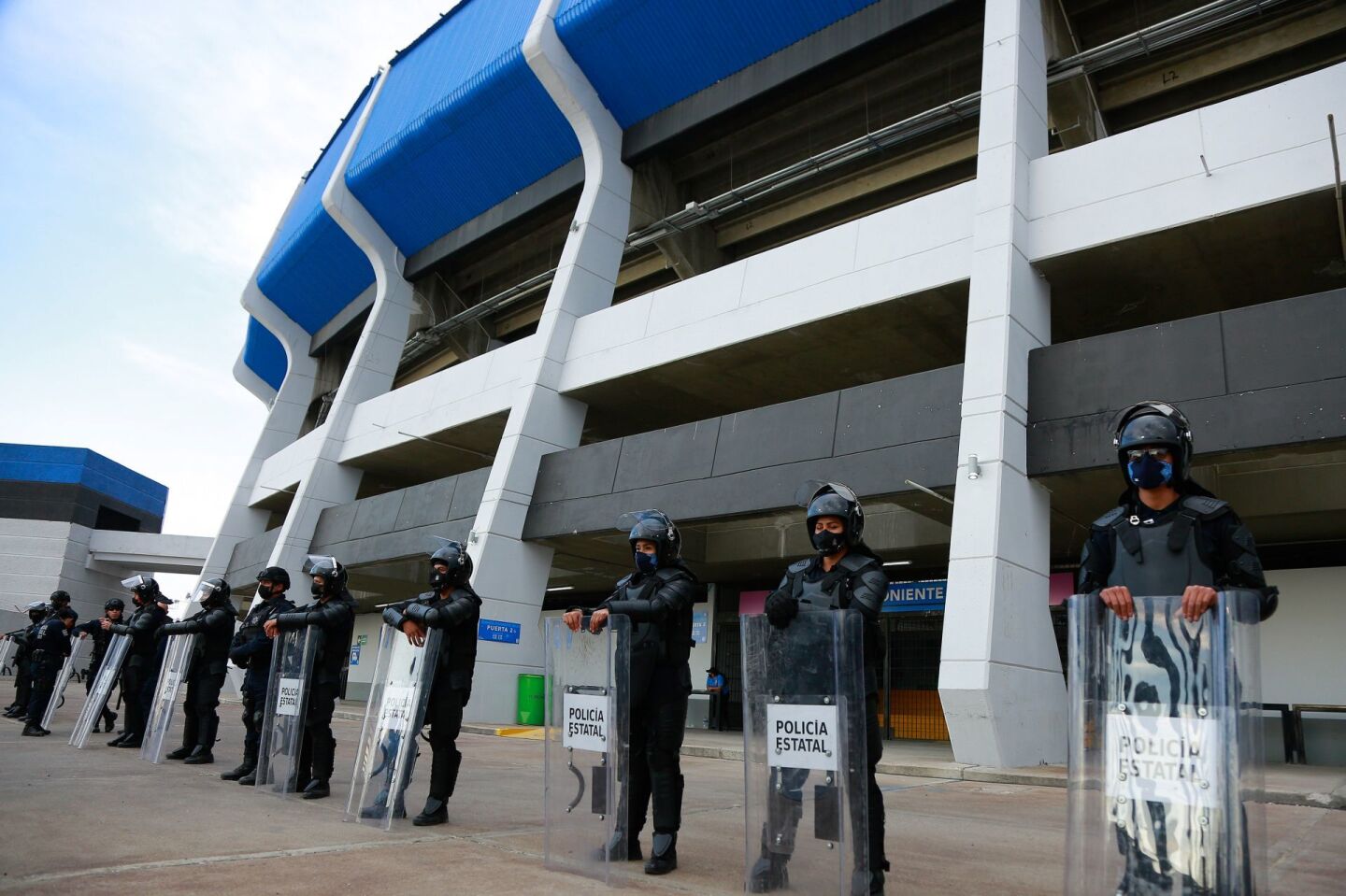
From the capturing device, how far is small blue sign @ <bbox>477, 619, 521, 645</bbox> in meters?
18.2

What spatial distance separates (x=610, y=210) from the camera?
20641 millimetres

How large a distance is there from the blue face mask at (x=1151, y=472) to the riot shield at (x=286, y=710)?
623 cm

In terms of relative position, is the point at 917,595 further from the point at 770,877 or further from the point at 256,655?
the point at 770,877

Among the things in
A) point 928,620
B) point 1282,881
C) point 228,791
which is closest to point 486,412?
point 928,620

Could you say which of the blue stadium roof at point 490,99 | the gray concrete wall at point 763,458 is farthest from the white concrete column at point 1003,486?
the blue stadium roof at point 490,99

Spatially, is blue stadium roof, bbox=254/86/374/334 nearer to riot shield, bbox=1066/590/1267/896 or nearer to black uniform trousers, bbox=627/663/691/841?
black uniform trousers, bbox=627/663/691/841

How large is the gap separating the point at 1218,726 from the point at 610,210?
1887 cm

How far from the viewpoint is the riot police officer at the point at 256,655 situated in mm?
8273

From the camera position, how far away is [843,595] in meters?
4.42

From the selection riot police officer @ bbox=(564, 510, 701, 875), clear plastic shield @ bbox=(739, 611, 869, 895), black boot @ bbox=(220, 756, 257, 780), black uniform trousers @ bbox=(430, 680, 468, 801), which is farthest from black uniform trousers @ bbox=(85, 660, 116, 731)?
clear plastic shield @ bbox=(739, 611, 869, 895)

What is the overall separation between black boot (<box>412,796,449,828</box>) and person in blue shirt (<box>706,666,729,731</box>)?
1620 cm

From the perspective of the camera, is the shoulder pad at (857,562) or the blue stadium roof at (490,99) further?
the blue stadium roof at (490,99)

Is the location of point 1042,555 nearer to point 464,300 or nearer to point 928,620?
point 928,620

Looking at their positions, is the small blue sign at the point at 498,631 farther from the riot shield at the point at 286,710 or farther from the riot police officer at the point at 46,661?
the riot shield at the point at 286,710
